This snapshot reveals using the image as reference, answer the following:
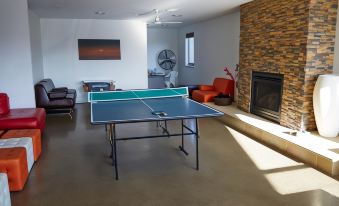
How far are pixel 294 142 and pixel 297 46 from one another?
5.20 ft

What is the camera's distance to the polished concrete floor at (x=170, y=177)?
2.91 m

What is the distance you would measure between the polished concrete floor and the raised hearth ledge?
0.15 m

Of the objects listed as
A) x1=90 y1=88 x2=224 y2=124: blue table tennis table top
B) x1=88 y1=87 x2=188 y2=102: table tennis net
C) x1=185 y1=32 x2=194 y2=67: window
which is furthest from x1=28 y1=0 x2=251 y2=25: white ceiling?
x1=185 y1=32 x2=194 y2=67: window

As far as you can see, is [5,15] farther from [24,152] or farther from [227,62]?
[227,62]

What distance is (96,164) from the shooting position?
12.8 feet

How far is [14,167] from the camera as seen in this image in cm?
305

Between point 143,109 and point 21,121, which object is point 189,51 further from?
point 143,109

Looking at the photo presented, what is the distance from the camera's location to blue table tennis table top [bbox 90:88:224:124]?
10.5 ft

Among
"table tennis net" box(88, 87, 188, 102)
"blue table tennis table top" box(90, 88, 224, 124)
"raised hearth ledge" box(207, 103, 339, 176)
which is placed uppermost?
"table tennis net" box(88, 87, 188, 102)

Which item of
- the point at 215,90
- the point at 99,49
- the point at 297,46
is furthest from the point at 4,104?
the point at 215,90

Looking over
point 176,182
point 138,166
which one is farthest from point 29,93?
point 176,182

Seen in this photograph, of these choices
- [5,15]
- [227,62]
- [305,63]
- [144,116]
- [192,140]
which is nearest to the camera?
[144,116]

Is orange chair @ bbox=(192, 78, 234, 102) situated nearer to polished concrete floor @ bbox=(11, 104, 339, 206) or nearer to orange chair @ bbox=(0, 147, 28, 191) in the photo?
polished concrete floor @ bbox=(11, 104, 339, 206)

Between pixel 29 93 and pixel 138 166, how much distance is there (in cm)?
303
